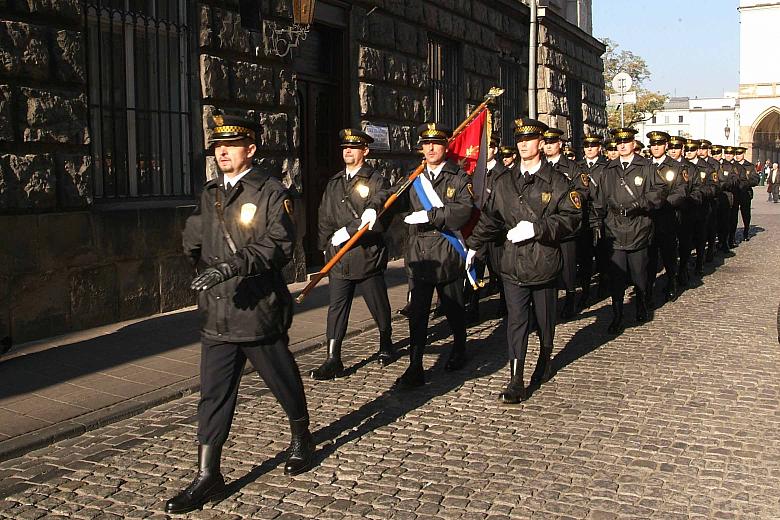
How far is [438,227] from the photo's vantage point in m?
6.73

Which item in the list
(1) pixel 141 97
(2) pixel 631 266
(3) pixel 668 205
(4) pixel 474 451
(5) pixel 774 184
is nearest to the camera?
(4) pixel 474 451

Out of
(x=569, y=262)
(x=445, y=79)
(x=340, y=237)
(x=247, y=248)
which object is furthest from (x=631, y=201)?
(x=445, y=79)

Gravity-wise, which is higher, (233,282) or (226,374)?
(233,282)

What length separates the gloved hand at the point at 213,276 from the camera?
167 inches

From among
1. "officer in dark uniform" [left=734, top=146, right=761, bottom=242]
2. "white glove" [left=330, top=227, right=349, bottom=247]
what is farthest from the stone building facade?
"officer in dark uniform" [left=734, top=146, right=761, bottom=242]

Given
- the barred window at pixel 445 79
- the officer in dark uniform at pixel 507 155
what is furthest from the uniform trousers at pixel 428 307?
the barred window at pixel 445 79

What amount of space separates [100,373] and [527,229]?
338 cm

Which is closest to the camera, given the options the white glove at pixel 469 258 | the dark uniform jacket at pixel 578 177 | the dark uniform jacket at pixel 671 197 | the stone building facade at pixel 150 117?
the white glove at pixel 469 258

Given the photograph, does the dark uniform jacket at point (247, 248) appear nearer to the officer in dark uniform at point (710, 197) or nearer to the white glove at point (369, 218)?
the white glove at point (369, 218)

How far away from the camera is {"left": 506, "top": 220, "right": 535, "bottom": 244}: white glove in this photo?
629 centimetres

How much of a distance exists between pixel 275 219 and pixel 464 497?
1612 millimetres

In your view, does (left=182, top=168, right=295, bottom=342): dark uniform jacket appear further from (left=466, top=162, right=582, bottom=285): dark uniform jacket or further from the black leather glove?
the black leather glove

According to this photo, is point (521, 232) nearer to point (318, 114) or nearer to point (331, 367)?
point (331, 367)

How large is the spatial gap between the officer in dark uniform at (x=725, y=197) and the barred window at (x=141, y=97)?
9.79 metres
